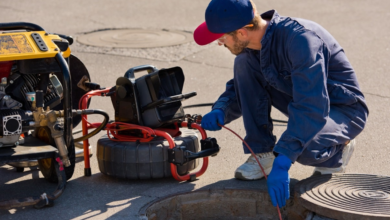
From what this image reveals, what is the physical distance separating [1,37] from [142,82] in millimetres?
866

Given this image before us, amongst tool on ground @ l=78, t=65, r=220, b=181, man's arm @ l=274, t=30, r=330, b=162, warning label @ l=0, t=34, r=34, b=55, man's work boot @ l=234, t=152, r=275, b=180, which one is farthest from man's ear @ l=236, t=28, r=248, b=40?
warning label @ l=0, t=34, r=34, b=55

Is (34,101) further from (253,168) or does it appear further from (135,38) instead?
(135,38)

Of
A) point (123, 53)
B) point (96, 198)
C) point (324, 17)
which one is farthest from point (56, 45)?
point (324, 17)

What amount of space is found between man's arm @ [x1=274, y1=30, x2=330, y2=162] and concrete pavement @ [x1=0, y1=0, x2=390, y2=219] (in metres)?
0.64

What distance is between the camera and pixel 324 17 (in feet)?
27.9

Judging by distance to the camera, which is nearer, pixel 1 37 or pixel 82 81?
pixel 1 37

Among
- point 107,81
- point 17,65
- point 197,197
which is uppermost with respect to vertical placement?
point 17,65

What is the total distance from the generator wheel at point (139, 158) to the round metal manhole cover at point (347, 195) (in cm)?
80

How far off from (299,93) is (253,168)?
811mm

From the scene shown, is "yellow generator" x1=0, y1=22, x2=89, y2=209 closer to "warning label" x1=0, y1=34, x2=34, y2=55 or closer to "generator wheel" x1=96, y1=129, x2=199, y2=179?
"warning label" x1=0, y1=34, x2=34, y2=55

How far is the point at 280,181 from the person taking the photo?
288 centimetres

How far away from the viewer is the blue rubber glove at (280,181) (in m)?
2.89

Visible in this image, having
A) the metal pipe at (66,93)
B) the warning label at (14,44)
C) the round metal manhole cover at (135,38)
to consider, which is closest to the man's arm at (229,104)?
the metal pipe at (66,93)

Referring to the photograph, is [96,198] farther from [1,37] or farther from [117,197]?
[1,37]
